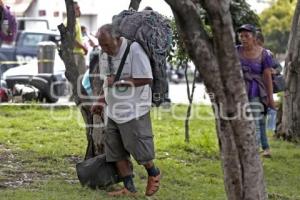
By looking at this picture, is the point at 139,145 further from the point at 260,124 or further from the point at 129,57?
the point at 260,124

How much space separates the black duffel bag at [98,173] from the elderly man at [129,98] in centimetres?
31

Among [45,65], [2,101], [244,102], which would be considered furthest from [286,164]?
[45,65]

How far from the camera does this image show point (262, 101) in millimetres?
9453

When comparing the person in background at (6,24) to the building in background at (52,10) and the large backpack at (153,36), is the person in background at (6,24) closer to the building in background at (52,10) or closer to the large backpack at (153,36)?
the large backpack at (153,36)

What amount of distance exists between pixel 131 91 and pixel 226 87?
1.78 meters

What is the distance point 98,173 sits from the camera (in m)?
7.30

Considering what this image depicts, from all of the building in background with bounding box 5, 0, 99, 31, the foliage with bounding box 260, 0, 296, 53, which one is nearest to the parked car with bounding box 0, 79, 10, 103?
the building in background with bounding box 5, 0, 99, 31

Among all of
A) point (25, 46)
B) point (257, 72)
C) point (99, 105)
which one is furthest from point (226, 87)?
point (25, 46)

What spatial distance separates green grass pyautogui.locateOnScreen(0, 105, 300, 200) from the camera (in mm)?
7555

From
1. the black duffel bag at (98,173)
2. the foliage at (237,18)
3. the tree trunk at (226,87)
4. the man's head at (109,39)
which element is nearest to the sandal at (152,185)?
the black duffel bag at (98,173)

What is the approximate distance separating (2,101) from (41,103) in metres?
0.93

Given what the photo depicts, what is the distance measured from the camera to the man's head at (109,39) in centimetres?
689

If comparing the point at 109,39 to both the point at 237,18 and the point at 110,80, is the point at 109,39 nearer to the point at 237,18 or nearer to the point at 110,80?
the point at 110,80

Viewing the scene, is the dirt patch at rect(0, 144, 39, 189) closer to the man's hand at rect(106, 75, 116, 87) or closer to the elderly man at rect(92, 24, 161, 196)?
the elderly man at rect(92, 24, 161, 196)
